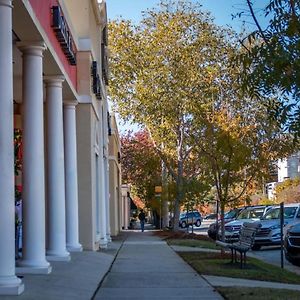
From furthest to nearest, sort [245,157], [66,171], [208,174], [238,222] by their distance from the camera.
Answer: [238,222] → [208,174] → [245,157] → [66,171]

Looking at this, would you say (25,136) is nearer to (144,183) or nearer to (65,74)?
(65,74)

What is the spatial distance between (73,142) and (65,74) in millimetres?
2579

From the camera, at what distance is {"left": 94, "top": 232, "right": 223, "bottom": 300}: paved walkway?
9852mm

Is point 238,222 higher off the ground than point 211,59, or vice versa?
point 211,59

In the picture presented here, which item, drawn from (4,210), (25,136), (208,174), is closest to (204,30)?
(208,174)

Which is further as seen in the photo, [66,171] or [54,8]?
[66,171]

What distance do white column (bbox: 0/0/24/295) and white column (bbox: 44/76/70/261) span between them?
5.02m

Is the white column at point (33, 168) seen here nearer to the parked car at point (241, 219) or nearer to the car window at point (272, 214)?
the parked car at point (241, 219)

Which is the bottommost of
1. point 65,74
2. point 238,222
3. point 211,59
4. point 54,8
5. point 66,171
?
point 238,222

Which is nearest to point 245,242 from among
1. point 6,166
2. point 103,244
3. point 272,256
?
point 272,256

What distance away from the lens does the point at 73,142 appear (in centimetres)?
1631

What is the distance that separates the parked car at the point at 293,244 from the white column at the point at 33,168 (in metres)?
8.44

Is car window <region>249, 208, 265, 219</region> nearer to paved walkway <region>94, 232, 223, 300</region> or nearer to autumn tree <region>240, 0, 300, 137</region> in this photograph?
paved walkway <region>94, 232, 223, 300</region>

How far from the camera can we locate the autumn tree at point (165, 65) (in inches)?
1214
